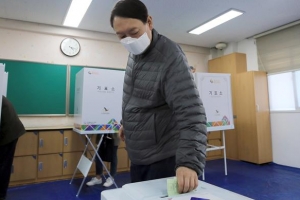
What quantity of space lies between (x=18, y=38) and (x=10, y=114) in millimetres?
1822

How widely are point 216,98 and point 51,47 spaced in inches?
117

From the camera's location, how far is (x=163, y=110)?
2.83 ft

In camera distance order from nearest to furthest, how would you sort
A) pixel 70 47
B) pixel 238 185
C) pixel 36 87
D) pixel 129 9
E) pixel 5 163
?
pixel 129 9, pixel 5 163, pixel 238 185, pixel 36 87, pixel 70 47

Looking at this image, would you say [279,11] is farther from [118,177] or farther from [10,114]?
[10,114]

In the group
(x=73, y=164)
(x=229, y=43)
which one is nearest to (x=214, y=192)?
(x=73, y=164)

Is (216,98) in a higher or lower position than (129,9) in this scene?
lower

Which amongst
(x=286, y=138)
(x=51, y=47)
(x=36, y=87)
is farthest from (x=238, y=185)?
(x=51, y=47)

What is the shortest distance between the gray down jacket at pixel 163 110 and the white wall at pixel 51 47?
3.16 metres

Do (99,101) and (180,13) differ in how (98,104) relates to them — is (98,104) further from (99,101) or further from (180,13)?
(180,13)

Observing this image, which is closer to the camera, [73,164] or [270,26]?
[73,164]

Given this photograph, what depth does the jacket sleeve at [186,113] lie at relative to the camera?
0.67 meters

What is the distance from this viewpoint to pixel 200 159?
68cm

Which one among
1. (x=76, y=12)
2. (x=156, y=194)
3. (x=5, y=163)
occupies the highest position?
(x=76, y=12)

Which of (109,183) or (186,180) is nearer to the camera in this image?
(186,180)
